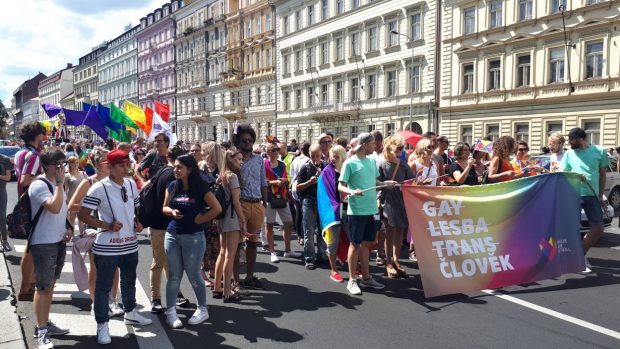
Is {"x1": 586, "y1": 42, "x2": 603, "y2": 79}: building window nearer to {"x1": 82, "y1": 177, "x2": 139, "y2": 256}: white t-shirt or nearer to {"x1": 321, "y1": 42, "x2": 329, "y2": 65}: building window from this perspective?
{"x1": 321, "y1": 42, "x2": 329, "y2": 65}: building window

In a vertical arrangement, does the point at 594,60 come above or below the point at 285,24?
below

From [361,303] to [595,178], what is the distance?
4019 mm

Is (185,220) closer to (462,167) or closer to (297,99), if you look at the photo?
(462,167)

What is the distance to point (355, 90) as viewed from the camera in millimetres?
41500

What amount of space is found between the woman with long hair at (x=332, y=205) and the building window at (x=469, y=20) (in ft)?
88.9

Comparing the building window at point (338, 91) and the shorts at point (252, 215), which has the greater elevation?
the building window at point (338, 91)

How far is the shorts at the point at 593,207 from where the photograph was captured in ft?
24.5

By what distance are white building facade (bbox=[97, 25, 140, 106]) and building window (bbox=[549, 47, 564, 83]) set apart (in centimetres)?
7000

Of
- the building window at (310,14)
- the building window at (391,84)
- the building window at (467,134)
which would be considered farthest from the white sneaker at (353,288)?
the building window at (310,14)

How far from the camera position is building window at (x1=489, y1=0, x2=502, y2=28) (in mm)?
29703

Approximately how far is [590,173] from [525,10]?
23.8 meters

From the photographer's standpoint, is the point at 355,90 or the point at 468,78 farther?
the point at 355,90

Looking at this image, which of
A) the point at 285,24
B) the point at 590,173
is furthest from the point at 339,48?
the point at 590,173

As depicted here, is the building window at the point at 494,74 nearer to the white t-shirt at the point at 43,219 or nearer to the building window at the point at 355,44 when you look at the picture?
the building window at the point at 355,44
